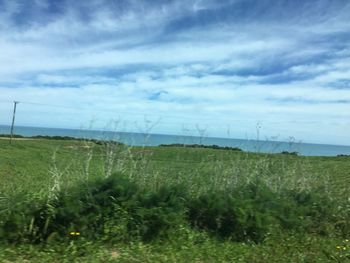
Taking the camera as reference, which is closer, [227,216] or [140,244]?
[140,244]

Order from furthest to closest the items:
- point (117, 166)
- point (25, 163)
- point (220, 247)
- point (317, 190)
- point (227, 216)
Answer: point (25, 163), point (317, 190), point (117, 166), point (227, 216), point (220, 247)

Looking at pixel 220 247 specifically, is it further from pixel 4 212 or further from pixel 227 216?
pixel 4 212

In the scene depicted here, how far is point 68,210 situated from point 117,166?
68.3 inches

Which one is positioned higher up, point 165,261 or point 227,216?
point 227,216

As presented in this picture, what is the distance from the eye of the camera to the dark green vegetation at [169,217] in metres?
6.23

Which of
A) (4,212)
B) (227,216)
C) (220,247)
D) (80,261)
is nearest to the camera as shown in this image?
(80,261)

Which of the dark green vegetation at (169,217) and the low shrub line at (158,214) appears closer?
the dark green vegetation at (169,217)

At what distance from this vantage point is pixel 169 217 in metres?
6.71

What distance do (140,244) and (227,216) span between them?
1.64 metres

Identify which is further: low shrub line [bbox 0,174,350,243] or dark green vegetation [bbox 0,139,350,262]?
low shrub line [bbox 0,174,350,243]

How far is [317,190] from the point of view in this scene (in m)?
8.70

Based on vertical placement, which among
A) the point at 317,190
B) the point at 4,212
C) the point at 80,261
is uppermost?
the point at 317,190

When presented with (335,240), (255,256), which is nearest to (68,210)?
(255,256)

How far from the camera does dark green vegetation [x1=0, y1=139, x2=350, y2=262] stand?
623cm
